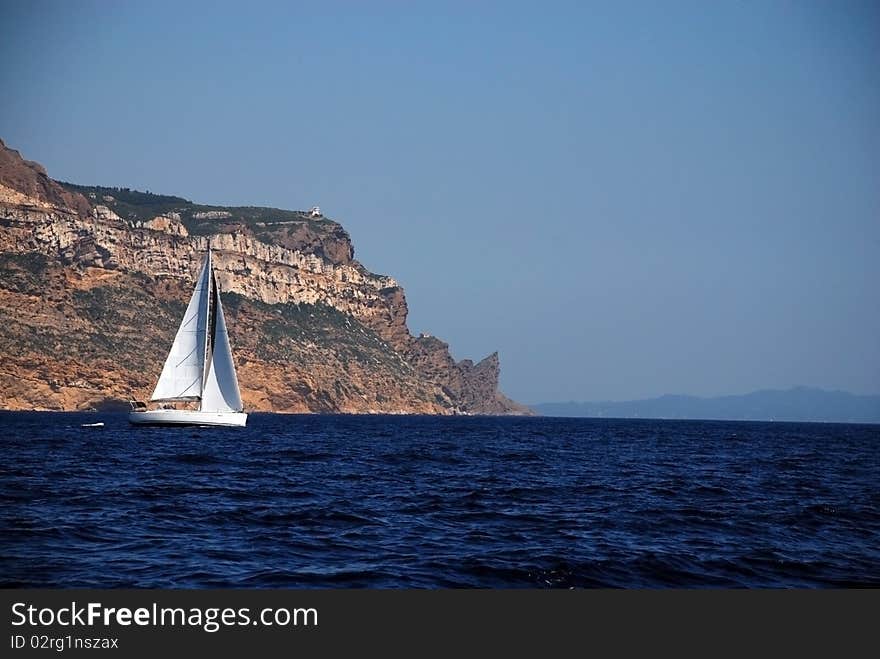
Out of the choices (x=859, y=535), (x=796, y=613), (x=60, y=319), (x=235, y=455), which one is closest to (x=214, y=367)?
(x=235, y=455)

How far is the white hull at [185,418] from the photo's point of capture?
271ft

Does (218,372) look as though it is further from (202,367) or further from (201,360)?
(201,360)

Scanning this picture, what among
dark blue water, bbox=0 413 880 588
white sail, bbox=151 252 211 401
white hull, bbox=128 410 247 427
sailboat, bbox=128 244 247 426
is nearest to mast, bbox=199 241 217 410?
sailboat, bbox=128 244 247 426

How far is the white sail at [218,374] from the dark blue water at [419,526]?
3774 centimetres

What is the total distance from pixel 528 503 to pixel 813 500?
1048 cm

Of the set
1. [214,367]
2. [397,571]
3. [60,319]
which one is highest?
[60,319]

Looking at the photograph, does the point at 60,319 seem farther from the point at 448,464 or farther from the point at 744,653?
the point at 744,653

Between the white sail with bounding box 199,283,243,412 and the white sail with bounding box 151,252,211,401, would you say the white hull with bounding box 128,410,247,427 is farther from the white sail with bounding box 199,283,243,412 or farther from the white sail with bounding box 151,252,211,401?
the white sail with bounding box 151,252,211,401

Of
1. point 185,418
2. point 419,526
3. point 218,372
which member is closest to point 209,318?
point 218,372

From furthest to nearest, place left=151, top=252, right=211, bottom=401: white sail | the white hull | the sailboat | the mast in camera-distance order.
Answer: left=151, top=252, right=211, bottom=401: white sail
the sailboat
the mast
the white hull

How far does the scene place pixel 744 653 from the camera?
12.7 m

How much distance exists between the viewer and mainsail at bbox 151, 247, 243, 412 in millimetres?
84438

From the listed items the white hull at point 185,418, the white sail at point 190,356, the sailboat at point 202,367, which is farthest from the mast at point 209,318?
the white hull at point 185,418

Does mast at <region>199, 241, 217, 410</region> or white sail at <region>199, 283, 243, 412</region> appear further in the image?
white sail at <region>199, 283, 243, 412</region>
